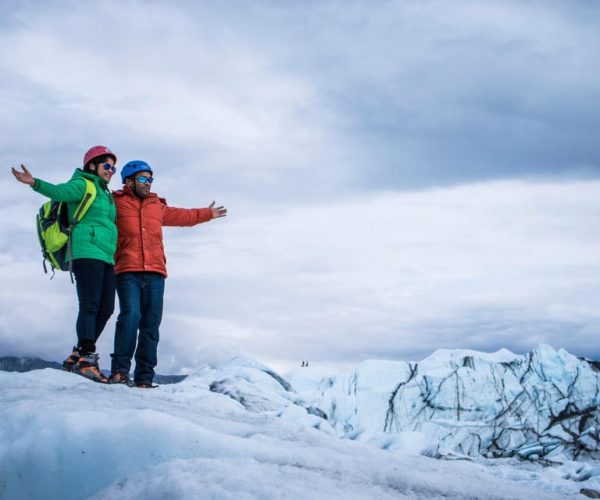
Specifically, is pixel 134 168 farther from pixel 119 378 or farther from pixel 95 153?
pixel 119 378

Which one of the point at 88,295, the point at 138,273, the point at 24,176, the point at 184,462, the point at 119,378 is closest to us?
the point at 184,462

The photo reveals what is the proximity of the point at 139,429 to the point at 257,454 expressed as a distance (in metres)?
0.66

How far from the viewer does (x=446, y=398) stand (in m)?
18.7

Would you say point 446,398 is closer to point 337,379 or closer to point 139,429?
point 337,379

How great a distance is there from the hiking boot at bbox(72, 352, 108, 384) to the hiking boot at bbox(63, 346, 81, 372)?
45mm

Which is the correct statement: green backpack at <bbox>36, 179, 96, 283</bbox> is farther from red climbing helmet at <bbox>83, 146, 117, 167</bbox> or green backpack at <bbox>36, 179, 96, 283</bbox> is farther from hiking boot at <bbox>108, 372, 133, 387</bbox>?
hiking boot at <bbox>108, 372, 133, 387</bbox>

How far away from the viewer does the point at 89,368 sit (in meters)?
5.83

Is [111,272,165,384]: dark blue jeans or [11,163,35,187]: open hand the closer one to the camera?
[11,163,35,187]: open hand

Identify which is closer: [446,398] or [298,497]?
[298,497]

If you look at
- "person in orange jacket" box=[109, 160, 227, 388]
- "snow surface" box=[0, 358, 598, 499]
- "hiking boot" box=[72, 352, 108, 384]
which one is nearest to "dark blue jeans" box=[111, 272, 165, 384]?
"person in orange jacket" box=[109, 160, 227, 388]

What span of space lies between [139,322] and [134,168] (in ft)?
5.02

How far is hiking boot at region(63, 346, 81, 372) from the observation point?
5.86 meters

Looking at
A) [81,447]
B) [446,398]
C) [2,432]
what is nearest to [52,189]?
[2,432]

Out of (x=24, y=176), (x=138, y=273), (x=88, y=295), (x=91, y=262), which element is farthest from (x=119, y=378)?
(x=24, y=176)
